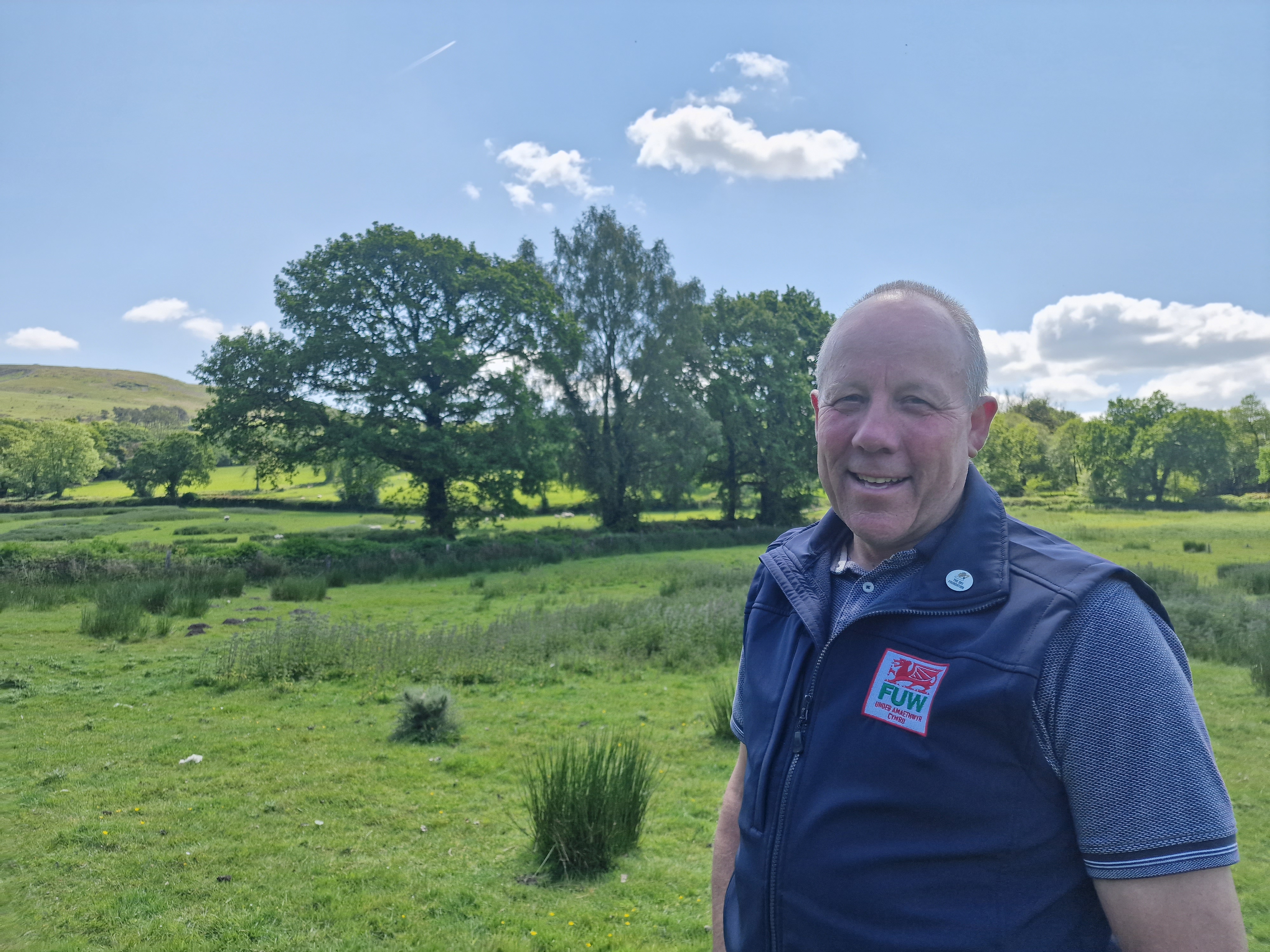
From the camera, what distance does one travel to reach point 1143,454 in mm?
62781

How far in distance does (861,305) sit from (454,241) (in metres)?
34.9

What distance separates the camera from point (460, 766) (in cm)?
753

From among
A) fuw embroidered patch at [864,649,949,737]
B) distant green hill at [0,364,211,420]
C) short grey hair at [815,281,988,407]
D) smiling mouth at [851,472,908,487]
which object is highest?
distant green hill at [0,364,211,420]

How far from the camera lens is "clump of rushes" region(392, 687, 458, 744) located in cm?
828

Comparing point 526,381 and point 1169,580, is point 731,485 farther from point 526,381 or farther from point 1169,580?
point 1169,580

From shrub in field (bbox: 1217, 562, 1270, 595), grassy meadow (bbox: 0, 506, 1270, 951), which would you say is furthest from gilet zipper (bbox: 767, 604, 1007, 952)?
shrub in field (bbox: 1217, 562, 1270, 595)

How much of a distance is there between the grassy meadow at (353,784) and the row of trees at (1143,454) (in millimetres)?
50856

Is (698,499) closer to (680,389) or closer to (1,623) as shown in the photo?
(680,389)

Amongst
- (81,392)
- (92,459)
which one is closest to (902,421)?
(92,459)

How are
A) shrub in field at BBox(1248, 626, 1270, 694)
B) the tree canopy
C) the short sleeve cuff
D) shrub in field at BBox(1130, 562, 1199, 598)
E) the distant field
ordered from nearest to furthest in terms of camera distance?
the short sleeve cuff → shrub in field at BBox(1248, 626, 1270, 694) → shrub in field at BBox(1130, 562, 1199, 598) → the distant field → the tree canopy

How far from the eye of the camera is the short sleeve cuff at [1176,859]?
116cm

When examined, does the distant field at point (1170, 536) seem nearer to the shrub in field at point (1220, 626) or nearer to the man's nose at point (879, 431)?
the shrub in field at point (1220, 626)

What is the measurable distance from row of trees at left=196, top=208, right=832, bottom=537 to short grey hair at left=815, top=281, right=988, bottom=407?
30.3 metres

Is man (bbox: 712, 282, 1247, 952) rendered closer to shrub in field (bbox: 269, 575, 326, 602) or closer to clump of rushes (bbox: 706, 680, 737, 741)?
clump of rushes (bbox: 706, 680, 737, 741)
